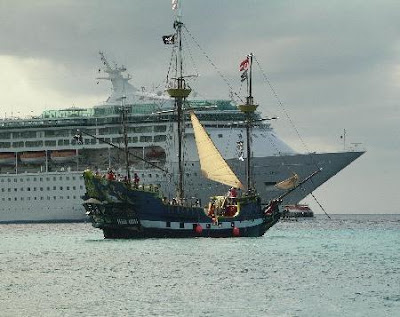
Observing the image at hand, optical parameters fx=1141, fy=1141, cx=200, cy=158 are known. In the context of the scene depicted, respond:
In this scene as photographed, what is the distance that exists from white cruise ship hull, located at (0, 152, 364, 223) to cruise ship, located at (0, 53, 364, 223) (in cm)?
10

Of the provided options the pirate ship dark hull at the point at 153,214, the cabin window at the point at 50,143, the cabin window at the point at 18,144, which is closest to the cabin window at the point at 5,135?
the cabin window at the point at 18,144

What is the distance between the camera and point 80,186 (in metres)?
125

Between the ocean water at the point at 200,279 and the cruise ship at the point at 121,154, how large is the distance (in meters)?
36.8

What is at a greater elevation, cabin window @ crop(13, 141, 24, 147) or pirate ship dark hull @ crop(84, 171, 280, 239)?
cabin window @ crop(13, 141, 24, 147)

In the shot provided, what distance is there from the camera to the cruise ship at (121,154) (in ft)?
384

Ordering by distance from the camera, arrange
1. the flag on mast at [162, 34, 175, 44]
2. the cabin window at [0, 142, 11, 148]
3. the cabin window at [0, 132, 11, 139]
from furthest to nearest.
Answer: the cabin window at [0, 132, 11, 139] → the cabin window at [0, 142, 11, 148] → the flag on mast at [162, 34, 175, 44]

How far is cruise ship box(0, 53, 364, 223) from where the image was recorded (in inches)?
4611

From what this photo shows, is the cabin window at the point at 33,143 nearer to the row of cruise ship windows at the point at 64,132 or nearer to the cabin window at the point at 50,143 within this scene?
the row of cruise ship windows at the point at 64,132

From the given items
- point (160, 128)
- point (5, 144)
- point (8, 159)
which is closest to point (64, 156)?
point (8, 159)

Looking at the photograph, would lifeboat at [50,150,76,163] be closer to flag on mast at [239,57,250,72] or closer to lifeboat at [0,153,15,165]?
lifeboat at [0,153,15,165]

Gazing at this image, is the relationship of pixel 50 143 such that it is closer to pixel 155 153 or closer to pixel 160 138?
pixel 155 153

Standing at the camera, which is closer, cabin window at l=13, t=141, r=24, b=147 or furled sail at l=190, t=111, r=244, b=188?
furled sail at l=190, t=111, r=244, b=188

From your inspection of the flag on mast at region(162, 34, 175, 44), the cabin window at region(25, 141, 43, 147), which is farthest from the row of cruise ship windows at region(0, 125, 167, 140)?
the flag on mast at region(162, 34, 175, 44)

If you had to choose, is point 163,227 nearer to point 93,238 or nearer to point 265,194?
point 93,238
